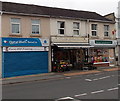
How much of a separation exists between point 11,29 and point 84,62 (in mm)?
8997

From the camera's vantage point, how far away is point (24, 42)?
15000 mm

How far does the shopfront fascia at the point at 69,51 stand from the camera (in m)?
16.3

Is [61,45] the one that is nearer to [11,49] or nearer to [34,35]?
[34,35]

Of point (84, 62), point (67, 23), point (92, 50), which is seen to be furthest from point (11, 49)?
point (92, 50)

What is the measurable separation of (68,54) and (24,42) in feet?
19.0

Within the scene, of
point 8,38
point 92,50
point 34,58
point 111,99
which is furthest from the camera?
point 92,50

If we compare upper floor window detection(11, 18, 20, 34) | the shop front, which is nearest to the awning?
the shop front

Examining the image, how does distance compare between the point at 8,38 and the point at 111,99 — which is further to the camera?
the point at 8,38

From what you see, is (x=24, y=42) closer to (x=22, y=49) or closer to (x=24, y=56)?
(x=22, y=49)

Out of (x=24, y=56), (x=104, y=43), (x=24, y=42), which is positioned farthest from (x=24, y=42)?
(x=104, y=43)

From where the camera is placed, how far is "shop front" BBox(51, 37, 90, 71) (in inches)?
642

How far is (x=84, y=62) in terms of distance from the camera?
59.4ft

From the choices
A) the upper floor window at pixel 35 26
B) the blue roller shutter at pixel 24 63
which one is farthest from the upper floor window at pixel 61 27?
the blue roller shutter at pixel 24 63

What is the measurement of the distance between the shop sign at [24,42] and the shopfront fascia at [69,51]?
1059 mm
